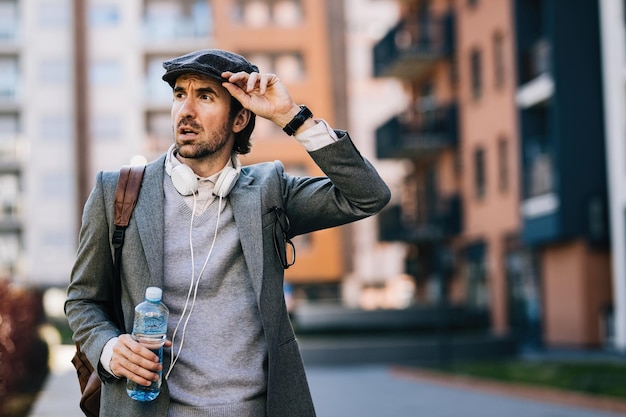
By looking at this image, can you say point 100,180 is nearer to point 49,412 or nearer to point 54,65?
point 49,412

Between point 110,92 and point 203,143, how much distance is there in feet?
211

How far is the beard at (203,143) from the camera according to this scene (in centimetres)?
389

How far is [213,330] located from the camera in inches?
148

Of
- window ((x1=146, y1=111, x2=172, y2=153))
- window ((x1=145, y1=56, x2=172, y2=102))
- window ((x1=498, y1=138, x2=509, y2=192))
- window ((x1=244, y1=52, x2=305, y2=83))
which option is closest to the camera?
window ((x1=498, y1=138, x2=509, y2=192))

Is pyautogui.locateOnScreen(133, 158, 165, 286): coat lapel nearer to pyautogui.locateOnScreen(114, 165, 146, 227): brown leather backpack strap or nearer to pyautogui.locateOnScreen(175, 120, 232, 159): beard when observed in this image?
pyautogui.locateOnScreen(114, 165, 146, 227): brown leather backpack strap

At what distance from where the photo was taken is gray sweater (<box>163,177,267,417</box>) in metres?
3.71

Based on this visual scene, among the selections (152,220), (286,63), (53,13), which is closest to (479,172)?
(286,63)

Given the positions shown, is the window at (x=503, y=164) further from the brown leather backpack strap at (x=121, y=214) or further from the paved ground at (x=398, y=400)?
the brown leather backpack strap at (x=121, y=214)

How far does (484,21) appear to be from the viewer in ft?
126

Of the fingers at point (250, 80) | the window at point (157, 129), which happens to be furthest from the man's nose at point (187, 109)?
the window at point (157, 129)

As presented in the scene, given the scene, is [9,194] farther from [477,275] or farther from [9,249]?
[477,275]

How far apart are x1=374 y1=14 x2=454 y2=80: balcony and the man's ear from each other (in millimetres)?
38815

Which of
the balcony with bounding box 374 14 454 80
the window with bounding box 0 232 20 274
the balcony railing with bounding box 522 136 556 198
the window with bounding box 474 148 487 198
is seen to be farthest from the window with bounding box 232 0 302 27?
the balcony railing with bounding box 522 136 556 198

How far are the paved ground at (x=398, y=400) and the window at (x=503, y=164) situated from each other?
1422cm
